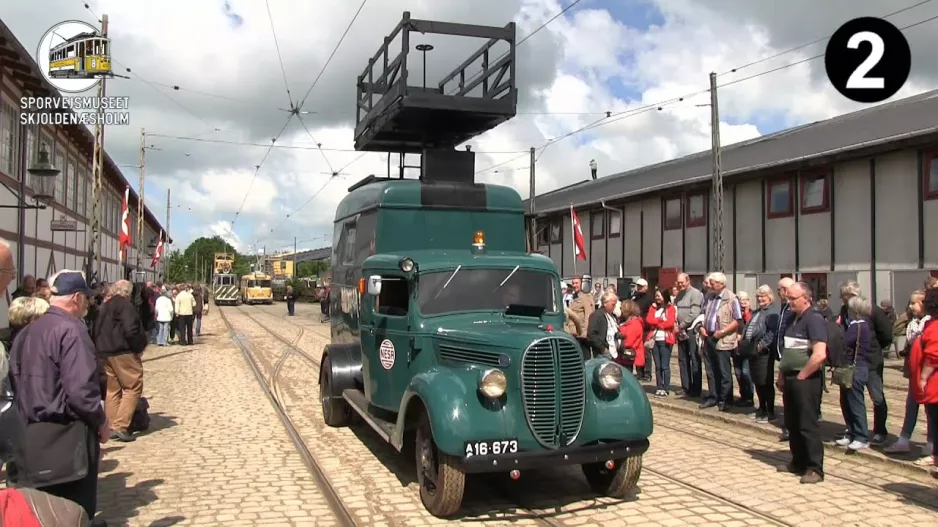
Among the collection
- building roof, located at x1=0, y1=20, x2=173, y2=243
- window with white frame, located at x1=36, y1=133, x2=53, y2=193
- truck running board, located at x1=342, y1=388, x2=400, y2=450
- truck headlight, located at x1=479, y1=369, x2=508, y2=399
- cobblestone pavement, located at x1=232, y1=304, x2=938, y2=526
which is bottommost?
cobblestone pavement, located at x1=232, y1=304, x2=938, y2=526

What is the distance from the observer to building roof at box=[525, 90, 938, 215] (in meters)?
17.8

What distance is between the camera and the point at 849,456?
7477 millimetres

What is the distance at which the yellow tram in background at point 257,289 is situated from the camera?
61.4 metres

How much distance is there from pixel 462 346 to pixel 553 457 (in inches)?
46.2

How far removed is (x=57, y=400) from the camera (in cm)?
404

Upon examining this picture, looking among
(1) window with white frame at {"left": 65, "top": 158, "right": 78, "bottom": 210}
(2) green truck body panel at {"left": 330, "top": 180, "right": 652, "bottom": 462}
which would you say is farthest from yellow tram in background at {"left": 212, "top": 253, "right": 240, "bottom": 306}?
(2) green truck body panel at {"left": 330, "top": 180, "right": 652, "bottom": 462}

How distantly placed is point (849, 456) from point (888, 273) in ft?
41.1

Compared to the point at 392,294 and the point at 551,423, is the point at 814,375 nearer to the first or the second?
the point at 551,423

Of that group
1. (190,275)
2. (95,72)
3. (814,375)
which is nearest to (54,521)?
(814,375)

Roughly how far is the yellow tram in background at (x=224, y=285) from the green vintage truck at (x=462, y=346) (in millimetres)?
53593

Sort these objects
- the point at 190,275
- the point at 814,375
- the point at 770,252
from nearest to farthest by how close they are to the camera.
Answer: the point at 814,375 → the point at 770,252 → the point at 190,275

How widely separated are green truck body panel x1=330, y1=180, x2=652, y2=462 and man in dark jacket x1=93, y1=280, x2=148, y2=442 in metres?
2.53

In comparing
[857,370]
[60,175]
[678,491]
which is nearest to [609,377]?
[678,491]

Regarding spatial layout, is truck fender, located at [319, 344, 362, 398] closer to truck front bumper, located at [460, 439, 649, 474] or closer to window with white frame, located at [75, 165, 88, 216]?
truck front bumper, located at [460, 439, 649, 474]
